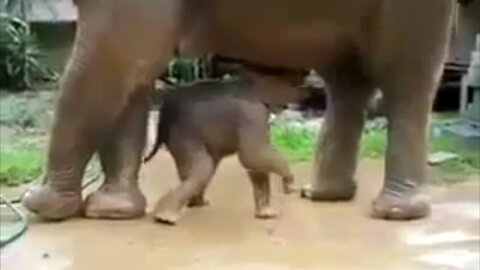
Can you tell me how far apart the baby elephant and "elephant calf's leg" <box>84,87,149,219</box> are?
5cm

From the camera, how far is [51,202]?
213cm

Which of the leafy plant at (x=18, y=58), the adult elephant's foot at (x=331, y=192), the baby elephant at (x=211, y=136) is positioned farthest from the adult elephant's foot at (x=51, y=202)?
the leafy plant at (x=18, y=58)

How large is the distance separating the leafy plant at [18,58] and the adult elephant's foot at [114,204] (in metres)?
2.56

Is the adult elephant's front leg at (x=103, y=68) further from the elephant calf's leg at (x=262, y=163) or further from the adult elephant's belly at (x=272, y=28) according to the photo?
the elephant calf's leg at (x=262, y=163)

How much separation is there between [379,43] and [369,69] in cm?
8

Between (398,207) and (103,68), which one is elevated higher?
(103,68)

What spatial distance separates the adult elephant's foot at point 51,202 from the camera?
2129mm

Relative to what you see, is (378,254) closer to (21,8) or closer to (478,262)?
(478,262)

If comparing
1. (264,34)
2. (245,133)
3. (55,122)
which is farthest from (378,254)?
(55,122)

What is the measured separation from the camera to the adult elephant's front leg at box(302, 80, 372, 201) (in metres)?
2.43

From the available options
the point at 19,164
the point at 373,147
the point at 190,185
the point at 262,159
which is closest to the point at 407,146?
the point at 262,159

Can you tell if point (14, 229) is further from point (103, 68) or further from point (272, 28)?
point (272, 28)

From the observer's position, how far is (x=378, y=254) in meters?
1.98

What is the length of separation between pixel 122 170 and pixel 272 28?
373 mm
